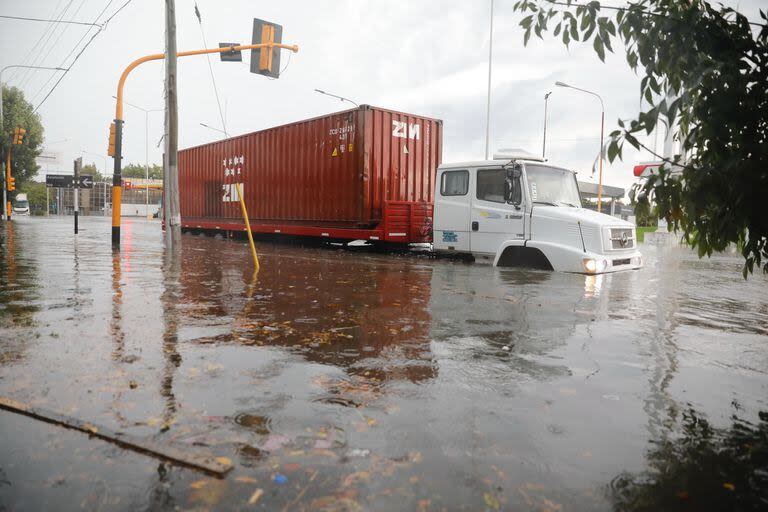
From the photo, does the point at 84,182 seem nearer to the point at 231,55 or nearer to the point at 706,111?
the point at 231,55

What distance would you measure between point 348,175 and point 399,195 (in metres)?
1.48

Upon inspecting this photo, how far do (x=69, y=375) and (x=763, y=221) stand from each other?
14.4 feet

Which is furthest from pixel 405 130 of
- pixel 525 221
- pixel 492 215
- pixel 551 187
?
pixel 525 221

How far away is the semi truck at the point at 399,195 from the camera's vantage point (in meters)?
10.1

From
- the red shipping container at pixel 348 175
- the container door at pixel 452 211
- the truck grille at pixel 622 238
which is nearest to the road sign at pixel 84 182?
the red shipping container at pixel 348 175

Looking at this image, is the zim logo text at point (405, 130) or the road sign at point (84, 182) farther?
the road sign at point (84, 182)

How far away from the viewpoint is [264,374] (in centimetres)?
386

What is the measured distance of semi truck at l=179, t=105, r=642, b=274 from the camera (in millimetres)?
10078

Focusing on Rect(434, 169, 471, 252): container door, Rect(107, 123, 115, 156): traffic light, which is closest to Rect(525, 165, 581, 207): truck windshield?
Rect(434, 169, 471, 252): container door

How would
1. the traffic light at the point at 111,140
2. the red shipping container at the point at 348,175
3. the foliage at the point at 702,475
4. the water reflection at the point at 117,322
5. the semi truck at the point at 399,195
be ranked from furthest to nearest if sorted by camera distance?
the traffic light at the point at 111,140 < the red shipping container at the point at 348,175 < the semi truck at the point at 399,195 < the water reflection at the point at 117,322 < the foliage at the point at 702,475

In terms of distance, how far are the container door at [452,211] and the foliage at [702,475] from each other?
353 inches

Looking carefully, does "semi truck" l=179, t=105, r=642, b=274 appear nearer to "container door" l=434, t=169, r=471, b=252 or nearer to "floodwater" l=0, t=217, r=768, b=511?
"container door" l=434, t=169, r=471, b=252

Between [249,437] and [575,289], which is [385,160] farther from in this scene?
[249,437]

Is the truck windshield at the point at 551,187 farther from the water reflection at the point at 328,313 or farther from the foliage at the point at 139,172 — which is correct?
the foliage at the point at 139,172
